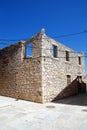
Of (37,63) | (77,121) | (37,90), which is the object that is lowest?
(77,121)

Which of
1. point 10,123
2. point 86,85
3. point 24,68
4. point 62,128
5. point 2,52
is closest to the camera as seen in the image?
point 62,128

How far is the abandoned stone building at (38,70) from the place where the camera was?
9703 millimetres

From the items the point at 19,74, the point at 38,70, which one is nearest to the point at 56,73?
the point at 38,70

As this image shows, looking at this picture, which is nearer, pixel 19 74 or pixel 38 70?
pixel 38 70

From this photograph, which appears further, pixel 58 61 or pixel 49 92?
pixel 58 61

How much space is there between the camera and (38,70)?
969cm

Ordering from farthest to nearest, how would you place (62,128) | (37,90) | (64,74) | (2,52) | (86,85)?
1. (86,85)
2. (2,52)
3. (64,74)
4. (37,90)
5. (62,128)

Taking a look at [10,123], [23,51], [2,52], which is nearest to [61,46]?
[23,51]

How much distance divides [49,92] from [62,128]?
17.1 feet

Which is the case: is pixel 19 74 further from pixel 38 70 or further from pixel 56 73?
pixel 56 73

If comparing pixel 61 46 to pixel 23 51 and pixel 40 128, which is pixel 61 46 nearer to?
pixel 23 51

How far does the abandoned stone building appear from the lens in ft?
31.8

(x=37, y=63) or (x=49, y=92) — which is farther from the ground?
(x=37, y=63)

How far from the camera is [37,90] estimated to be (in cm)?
961
